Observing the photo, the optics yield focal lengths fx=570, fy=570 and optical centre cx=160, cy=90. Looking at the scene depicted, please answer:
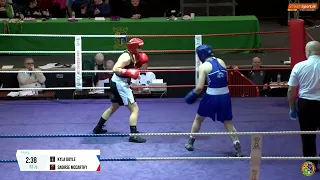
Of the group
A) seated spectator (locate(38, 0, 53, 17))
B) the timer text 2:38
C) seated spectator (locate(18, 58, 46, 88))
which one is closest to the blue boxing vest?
the timer text 2:38

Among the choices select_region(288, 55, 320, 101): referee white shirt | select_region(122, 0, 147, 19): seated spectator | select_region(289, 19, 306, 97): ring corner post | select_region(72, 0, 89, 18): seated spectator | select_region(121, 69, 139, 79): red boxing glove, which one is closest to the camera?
select_region(288, 55, 320, 101): referee white shirt

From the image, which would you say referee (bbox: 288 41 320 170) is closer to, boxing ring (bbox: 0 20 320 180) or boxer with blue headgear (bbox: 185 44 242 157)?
boxing ring (bbox: 0 20 320 180)

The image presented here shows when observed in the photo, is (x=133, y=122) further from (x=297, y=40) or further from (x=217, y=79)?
(x=297, y=40)

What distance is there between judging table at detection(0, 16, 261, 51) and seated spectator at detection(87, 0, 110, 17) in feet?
1.81

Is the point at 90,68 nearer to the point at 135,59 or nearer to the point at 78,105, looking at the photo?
the point at 78,105

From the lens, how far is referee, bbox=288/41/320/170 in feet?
15.3

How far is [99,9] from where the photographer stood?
32.7 feet

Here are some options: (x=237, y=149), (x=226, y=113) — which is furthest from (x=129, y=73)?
(x=237, y=149)

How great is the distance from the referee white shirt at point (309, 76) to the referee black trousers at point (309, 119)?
58 mm

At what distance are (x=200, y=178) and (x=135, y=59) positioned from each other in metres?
1.56

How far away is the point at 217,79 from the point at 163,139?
1033 mm

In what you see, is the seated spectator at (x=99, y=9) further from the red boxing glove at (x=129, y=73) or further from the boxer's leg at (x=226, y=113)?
the boxer's leg at (x=226, y=113)

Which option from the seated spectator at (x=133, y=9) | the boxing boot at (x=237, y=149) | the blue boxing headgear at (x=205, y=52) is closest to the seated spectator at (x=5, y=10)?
the seated spectator at (x=133, y=9)

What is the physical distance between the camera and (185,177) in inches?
189
